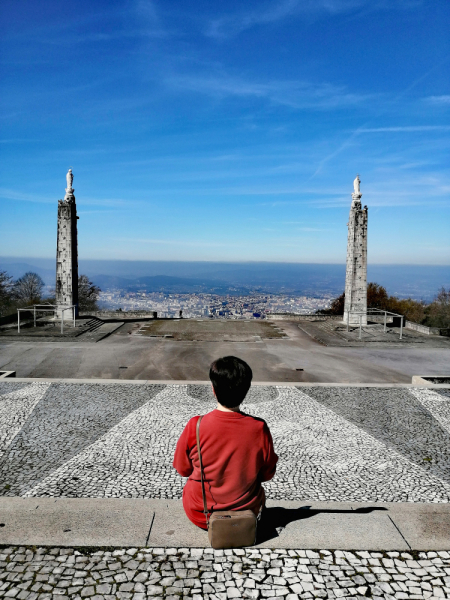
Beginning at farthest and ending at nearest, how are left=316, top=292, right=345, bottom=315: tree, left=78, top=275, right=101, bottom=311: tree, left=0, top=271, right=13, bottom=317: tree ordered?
left=78, top=275, right=101, bottom=311: tree → left=316, top=292, right=345, bottom=315: tree → left=0, top=271, right=13, bottom=317: tree

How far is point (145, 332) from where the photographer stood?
59.7 feet

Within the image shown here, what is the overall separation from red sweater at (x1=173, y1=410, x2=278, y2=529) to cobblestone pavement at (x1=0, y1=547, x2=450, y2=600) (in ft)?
1.38

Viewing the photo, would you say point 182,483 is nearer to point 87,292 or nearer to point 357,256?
point 357,256

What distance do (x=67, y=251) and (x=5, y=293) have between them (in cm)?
1989

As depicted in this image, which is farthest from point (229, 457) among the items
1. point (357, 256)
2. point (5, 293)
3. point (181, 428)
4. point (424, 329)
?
point (5, 293)

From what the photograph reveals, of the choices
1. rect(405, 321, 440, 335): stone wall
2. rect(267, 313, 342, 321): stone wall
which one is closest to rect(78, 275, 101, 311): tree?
rect(267, 313, 342, 321): stone wall

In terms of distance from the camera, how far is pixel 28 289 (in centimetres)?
4175

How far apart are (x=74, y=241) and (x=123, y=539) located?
58.7ft

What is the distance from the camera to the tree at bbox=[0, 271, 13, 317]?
33.3 metres

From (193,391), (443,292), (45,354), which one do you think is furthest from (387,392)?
(443,292)

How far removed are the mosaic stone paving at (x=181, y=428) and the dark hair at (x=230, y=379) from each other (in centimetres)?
234

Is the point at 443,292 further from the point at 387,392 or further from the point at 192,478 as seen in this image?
the point at 192,478

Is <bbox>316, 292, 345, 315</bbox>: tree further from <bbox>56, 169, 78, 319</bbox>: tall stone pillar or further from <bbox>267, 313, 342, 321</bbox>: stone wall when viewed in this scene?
<bbox>56, 169, 78, 319</bbox>: tall stone pillar

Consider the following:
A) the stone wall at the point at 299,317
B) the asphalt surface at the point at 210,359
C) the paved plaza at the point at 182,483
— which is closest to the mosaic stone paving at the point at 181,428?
the paved plaza at the point at 182,483
